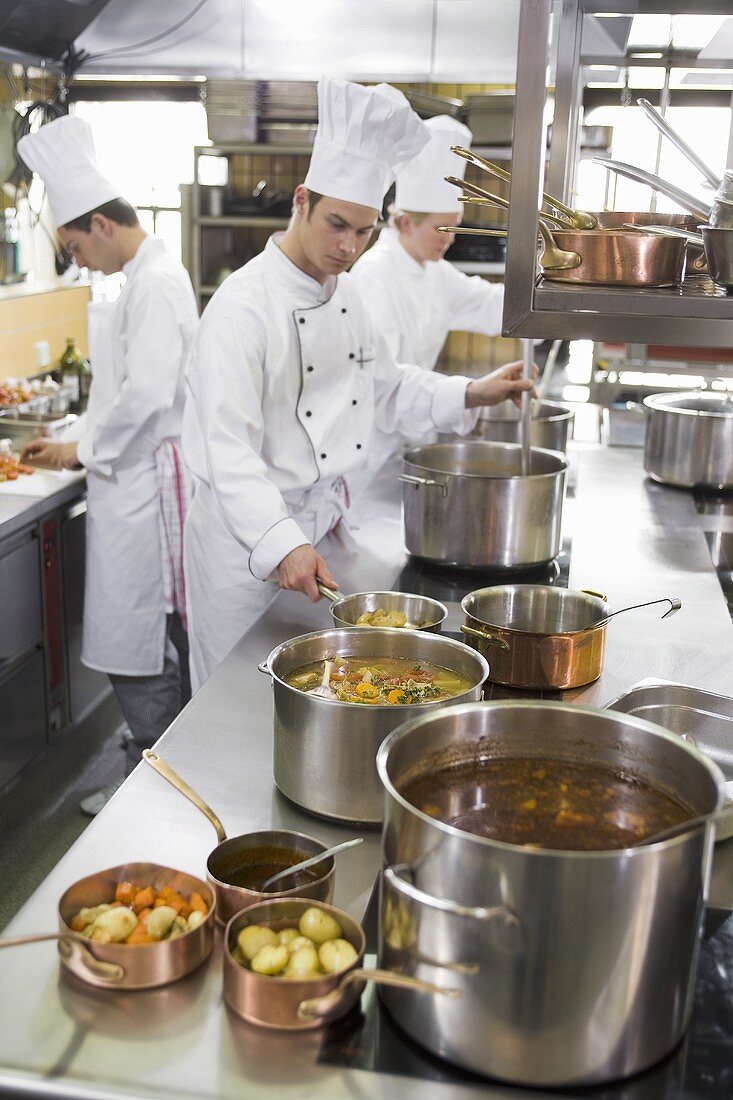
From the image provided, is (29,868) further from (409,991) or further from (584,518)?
(409,991)

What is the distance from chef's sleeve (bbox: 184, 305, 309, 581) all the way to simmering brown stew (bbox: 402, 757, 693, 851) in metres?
0.84

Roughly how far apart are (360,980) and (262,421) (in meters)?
1.37

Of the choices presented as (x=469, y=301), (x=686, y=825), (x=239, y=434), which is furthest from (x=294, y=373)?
(x=469, y=301)

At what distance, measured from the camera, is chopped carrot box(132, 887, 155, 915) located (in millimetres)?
992

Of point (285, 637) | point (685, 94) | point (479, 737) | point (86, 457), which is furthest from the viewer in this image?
point (685, 94)

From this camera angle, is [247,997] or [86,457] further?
[86,457]

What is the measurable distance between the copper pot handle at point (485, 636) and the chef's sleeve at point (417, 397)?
3.88 ft

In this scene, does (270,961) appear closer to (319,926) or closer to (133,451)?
(319,926)

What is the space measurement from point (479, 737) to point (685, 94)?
122 inches

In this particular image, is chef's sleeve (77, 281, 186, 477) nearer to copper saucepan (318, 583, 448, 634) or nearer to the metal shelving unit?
copper saucepan (318, 583, 448, 634)

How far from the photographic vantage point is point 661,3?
1.60 m

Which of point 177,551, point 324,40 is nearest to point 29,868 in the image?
point 177,551

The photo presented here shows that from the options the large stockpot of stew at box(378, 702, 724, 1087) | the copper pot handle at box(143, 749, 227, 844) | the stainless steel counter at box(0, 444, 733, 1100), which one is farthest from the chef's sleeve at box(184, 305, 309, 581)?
the large stockpot of stew at box(378, 702, 724, 1087)

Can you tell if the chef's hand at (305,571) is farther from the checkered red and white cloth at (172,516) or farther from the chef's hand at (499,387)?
the checkered red and white cloth at (172,516)
